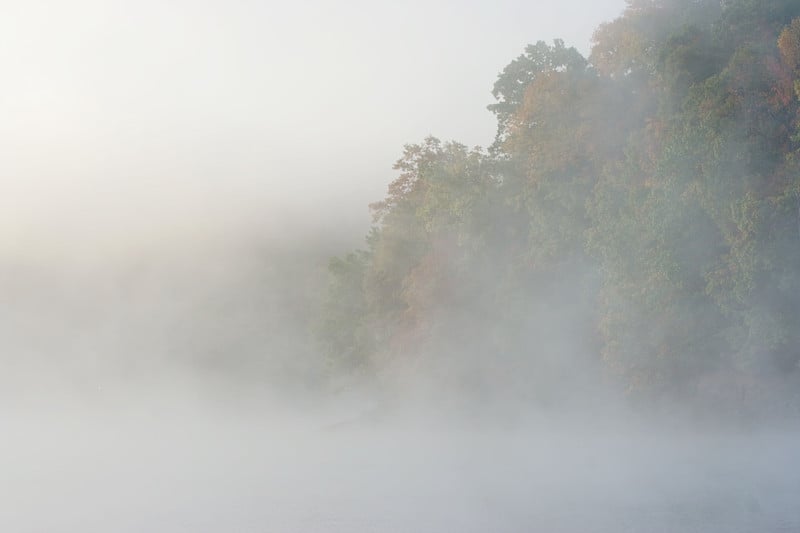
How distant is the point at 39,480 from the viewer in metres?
37.2

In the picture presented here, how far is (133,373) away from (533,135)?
9593cm

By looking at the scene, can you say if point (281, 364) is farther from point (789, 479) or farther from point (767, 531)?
point (767, 531)

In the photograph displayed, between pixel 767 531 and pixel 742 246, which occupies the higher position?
pixel 742 246

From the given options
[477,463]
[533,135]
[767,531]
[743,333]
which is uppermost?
[533,135]

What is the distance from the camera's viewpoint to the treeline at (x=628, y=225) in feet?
109

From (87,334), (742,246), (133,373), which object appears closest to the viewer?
(742,246)

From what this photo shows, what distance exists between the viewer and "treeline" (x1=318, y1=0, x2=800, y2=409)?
33.3 m

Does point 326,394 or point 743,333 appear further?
point 326,394

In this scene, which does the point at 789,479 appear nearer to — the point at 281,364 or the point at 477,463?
the point at 477,463

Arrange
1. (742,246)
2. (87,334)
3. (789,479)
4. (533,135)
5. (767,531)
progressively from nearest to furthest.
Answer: (767,531) < (789,479) < (742,246) < (533,135) < (87,334)

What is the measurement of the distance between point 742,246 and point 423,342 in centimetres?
2419

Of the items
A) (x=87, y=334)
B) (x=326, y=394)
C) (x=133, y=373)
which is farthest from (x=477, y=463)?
(x=87, y=334)

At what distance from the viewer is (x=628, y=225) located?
38.0 m

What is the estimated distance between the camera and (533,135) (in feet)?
149
